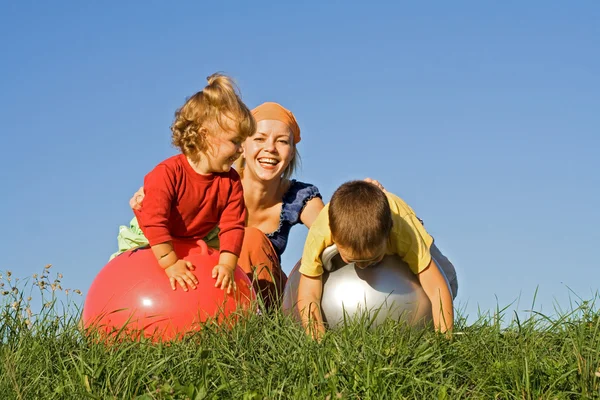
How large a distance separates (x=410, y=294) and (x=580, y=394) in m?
1.58

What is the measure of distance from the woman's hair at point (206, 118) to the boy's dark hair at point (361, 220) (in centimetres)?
133

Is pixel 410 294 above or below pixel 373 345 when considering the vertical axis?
above

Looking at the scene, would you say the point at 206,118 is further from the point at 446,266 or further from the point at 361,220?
the point at 446,266

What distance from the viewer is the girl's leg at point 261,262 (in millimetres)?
7102

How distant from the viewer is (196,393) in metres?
4.27

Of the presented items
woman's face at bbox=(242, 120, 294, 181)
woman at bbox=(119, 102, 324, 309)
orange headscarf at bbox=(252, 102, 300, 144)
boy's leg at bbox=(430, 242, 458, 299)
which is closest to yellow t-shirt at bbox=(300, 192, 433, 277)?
boy's leg at bbox=(430, 242, 458, 299)

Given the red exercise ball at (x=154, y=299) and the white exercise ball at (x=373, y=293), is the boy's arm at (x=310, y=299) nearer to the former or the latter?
the white exercise ball at (x=373, y=293)

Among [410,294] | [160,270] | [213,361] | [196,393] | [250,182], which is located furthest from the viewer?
[250,182]

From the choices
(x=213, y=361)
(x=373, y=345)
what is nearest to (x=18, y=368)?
(x=213, y=361)

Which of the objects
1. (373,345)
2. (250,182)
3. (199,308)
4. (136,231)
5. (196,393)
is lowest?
(196,393)

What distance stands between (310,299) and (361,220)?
798 millimetres

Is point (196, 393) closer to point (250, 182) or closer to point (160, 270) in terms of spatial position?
point (160, 270)

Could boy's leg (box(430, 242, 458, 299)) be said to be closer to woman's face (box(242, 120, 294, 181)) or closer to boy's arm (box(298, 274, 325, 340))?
boy's arm (box(298, 274, 325, 340))

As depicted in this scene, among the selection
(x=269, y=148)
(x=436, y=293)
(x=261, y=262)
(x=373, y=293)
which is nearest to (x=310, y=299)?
(x=373, y=293)
